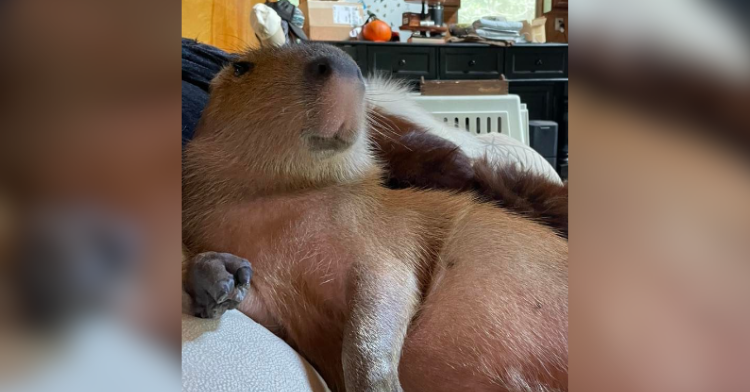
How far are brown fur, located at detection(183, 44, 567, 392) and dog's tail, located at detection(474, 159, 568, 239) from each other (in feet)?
0.23

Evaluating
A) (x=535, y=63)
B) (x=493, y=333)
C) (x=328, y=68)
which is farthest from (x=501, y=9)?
(x=493, y=333)

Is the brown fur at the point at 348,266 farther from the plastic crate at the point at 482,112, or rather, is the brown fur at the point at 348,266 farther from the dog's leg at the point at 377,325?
the plastic crate at the point at 482,112

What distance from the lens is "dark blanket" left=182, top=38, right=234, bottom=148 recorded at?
647 millimetres

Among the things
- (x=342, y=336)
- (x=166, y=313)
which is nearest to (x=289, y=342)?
(x=342, y=336)

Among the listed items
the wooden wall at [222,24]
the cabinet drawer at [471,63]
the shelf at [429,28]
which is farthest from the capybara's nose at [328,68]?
the cabinet drawer at [471,63]

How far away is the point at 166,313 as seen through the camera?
248 millimetres

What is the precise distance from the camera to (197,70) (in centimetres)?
71

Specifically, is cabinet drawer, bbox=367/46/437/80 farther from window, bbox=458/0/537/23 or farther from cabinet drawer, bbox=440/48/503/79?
window, bbox=458/0/537/23

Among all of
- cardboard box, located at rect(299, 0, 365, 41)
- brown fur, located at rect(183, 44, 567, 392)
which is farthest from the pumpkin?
brown fur, located at rect(183, 44, 567, 392)

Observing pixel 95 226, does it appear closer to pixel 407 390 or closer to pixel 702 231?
pixel 702 231

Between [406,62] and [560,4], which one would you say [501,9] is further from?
[406,62]

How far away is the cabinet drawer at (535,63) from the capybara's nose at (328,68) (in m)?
0.24

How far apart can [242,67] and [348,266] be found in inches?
9.9

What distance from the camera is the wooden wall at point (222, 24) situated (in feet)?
1.68
